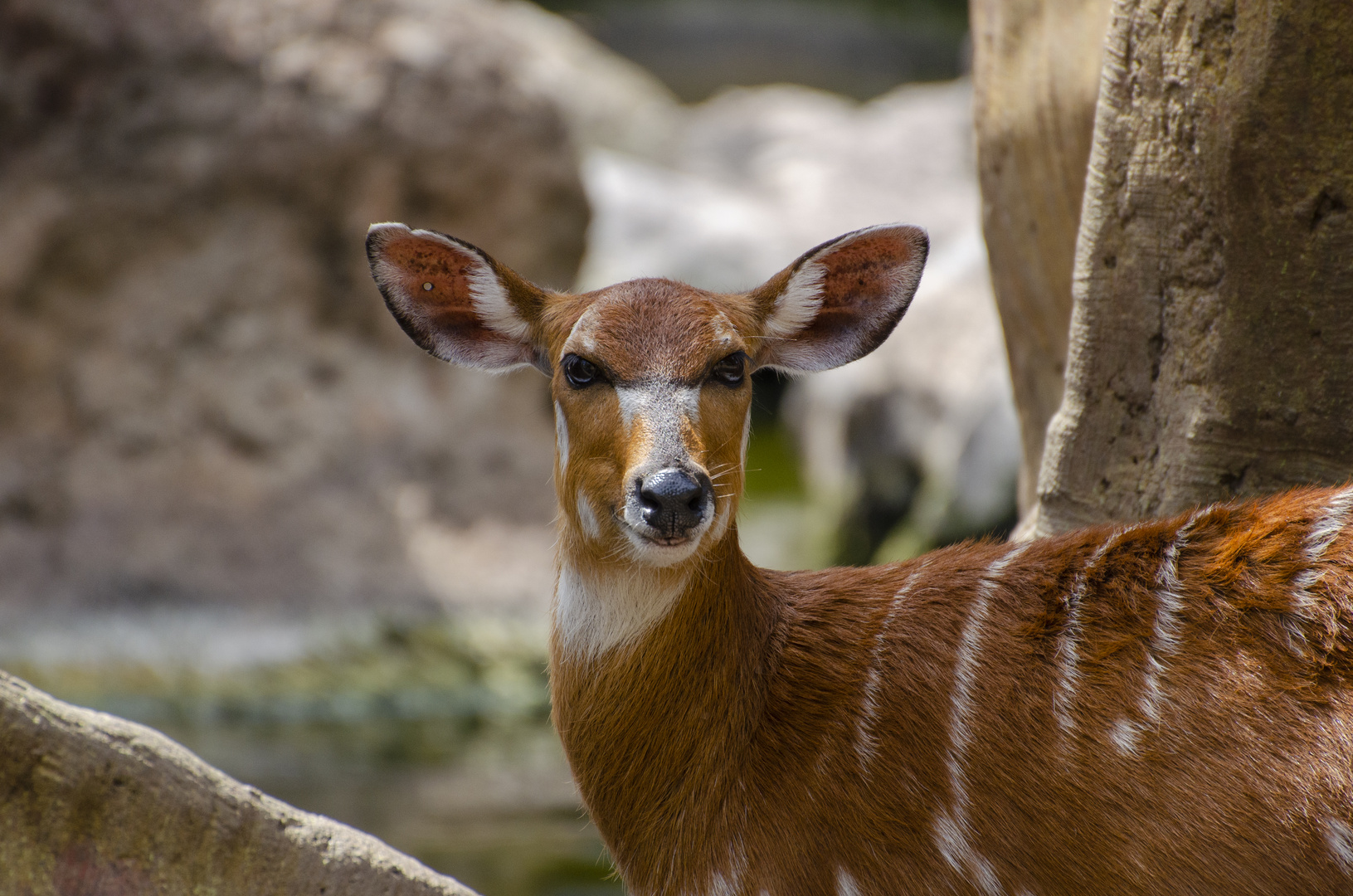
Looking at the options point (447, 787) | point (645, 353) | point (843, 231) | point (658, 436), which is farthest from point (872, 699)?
point (843, 231)

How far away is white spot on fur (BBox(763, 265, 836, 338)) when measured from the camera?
12.3 ft

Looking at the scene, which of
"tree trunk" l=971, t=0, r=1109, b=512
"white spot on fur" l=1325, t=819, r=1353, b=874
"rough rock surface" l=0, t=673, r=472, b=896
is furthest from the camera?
"tree trunk" l=971, t=0, r=1109, b=512

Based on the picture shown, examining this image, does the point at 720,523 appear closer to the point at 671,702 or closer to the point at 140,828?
the point at 671,702

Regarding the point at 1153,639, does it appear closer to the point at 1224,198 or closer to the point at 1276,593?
the point at 1276,593

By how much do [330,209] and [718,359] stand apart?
270 inches

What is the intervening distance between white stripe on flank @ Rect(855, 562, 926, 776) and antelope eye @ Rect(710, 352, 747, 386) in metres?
0.69

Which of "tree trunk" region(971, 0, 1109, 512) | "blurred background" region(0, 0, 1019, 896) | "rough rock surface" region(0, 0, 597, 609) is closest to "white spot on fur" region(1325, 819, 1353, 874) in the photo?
"tree trunk" region(971, 0, 1109, 512)

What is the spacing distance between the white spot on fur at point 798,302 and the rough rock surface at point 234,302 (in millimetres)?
6025

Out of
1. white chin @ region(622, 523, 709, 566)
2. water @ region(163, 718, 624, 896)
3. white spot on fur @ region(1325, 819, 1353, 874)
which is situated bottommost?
water @ region(163, 718, 624, 896)

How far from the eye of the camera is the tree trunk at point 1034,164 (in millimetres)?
4594

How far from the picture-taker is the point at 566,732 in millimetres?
3605

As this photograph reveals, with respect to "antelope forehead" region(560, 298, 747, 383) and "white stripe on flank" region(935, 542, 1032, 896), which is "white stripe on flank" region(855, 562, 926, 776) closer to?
"white stripe on flank" region(935, 542, 1032, 896)

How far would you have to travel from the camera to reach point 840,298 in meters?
3.83

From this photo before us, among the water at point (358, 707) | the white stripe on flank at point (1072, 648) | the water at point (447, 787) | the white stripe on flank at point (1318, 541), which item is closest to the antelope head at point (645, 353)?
the white stripe on flank at point (1072, 648)
